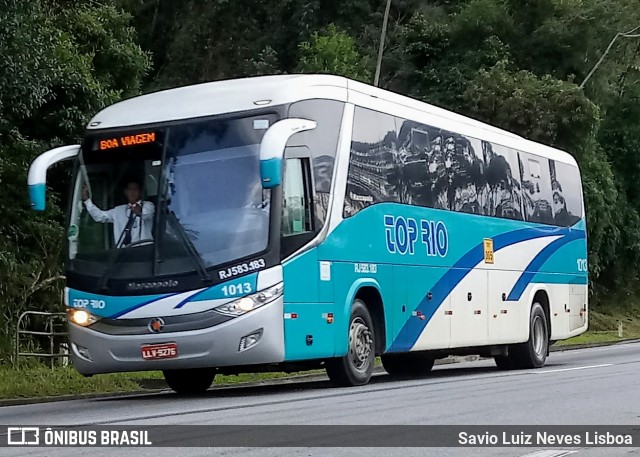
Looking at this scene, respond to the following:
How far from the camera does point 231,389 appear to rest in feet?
57.8

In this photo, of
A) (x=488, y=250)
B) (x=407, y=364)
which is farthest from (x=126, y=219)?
(x=407, y=364)

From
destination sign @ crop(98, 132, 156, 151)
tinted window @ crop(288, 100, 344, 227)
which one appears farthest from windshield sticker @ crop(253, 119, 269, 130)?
destination sign @ crop(98, 132, 156, 151)

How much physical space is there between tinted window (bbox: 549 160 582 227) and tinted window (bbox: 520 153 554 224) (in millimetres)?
317

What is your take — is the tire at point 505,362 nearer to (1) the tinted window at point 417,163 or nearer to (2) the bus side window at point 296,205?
(1) the tinted window at point 417,163

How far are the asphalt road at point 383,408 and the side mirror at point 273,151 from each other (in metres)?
2.45

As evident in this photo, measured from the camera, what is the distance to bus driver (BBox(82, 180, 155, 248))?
14.4 meters

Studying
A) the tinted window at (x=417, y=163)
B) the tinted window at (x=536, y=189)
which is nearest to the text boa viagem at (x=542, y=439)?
the tinted window at (x=417, y=163)

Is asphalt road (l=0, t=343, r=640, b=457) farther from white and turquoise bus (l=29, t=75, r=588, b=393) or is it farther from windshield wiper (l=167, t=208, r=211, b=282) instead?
windshield wiper (l=167, t=208, r=211, b=282)

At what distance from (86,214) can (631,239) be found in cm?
3238

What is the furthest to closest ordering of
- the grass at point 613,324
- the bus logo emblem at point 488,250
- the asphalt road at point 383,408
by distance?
the grass at point 613,324
the bus logo emblem at point 488,250
the asphalt road at point 383,408

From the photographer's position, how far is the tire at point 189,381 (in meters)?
16.6

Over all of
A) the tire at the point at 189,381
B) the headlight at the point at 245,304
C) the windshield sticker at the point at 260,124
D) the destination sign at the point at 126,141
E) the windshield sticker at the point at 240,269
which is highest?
the windshield sticker at the point at 260,124

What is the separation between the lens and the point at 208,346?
1395 centimetres

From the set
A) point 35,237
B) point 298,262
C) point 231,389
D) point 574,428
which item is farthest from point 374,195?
point 35,237
